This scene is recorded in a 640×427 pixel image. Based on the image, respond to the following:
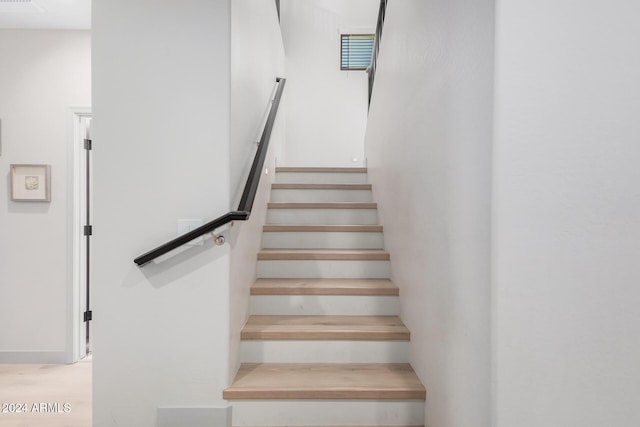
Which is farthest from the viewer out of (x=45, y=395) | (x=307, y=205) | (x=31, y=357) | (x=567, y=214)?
(x=307, y=205)

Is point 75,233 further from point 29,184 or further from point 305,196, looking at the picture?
point 305,196

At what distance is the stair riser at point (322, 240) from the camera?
2775 mm

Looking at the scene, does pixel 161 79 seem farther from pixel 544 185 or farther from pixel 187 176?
pixel 544 185

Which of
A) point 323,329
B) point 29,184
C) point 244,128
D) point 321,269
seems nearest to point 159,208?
point 244,128

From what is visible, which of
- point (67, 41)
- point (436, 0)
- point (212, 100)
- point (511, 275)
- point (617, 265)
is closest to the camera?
point (617, 265)

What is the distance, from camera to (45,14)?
2.70m

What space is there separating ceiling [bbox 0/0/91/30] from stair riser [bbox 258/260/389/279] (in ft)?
7.63

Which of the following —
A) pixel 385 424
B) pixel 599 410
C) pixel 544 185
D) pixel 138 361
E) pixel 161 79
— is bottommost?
pixel 385 424

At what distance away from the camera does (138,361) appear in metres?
1.68

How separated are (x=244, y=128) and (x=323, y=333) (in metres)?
1.26

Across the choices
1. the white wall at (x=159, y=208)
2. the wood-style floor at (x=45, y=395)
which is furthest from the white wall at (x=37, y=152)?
the white wall at (x=159, y=208)

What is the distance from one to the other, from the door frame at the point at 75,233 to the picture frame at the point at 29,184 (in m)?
0.19

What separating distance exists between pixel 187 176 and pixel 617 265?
161 centimetres

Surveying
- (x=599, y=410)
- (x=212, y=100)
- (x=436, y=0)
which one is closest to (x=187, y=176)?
(x=212, y=100)
